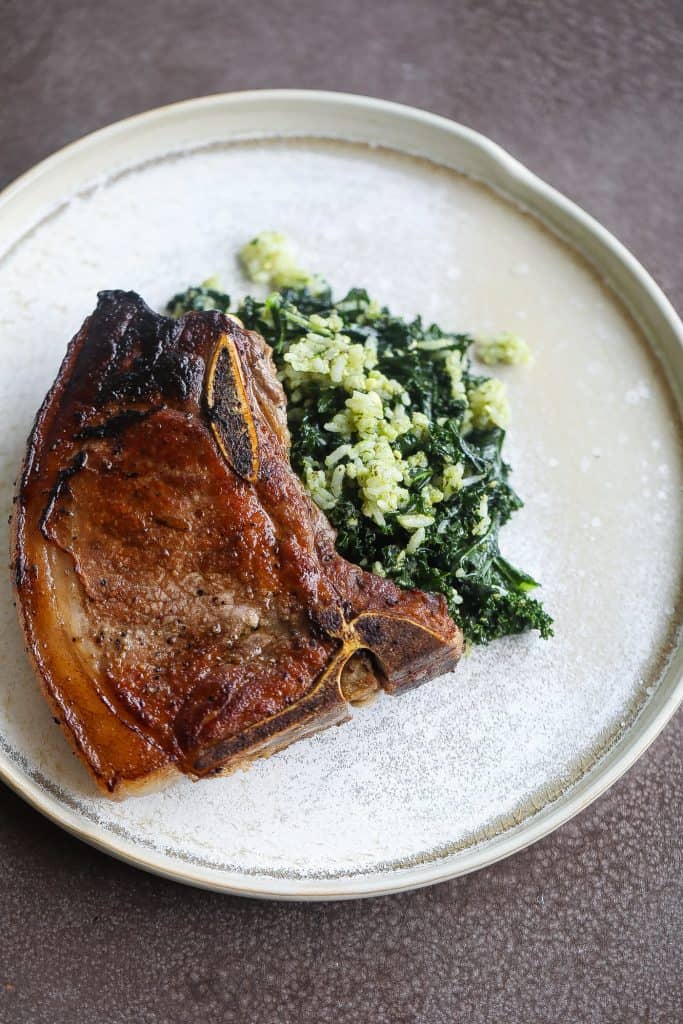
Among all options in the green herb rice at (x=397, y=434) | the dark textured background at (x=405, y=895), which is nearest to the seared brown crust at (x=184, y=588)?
the green herb rice at (x=397, y=434)

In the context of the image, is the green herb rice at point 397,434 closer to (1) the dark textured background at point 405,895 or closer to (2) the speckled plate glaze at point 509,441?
(2) the speckled plate glaze at point 509,441

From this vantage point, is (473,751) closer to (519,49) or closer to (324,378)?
(324,378)

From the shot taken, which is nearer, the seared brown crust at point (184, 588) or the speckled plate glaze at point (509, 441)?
the seared brown crust at point (184, 588)

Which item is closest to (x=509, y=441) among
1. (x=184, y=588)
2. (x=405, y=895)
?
(x=184, y=588)

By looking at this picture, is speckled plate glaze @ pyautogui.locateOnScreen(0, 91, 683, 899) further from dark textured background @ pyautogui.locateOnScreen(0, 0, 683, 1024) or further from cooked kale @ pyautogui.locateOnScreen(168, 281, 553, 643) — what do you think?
dark textured background @ pyautogui.locateOnScreen(0, 0, 683, 1024)

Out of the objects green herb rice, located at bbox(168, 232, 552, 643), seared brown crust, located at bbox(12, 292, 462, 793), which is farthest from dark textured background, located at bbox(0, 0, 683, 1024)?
green herb rice, located at bbox(168, 232, 552, 643)

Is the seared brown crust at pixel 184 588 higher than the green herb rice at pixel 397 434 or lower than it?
lower
